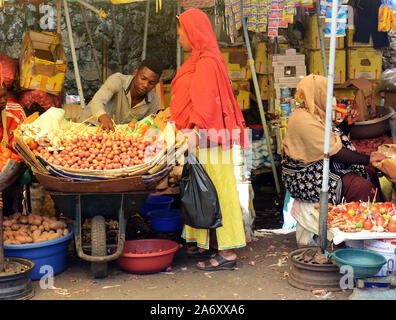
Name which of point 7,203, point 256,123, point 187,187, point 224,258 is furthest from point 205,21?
point 256,123

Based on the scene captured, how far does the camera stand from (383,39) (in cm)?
711

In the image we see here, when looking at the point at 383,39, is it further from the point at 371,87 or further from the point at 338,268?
the point at 338,268

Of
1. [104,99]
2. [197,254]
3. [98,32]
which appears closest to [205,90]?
[104,99]

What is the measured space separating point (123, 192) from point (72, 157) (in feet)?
1.49

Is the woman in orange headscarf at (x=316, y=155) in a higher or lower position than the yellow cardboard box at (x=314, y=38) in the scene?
lower

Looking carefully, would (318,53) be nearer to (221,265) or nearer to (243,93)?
(243,93)

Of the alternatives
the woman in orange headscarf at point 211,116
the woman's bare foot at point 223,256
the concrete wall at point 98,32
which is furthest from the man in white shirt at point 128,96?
the concrete wall at point 98,32

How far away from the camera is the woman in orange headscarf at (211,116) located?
13.7ft

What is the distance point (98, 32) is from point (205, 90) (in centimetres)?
505

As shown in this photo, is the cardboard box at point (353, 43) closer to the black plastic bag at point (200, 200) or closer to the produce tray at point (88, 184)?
the black plastic bag at point (200, 200)

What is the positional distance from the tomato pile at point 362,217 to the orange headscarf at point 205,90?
38.2 inches

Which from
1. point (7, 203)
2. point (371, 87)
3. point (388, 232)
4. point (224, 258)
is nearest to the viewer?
point (388, 232)

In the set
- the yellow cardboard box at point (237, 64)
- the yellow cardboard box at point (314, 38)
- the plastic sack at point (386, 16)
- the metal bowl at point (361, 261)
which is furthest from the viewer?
the yellow cardboard box at point (237, 64)

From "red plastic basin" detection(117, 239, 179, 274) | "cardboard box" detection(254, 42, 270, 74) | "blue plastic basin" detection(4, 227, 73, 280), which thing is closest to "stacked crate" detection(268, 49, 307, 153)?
"cardboard box" detection(254, 42, 270, 74)
